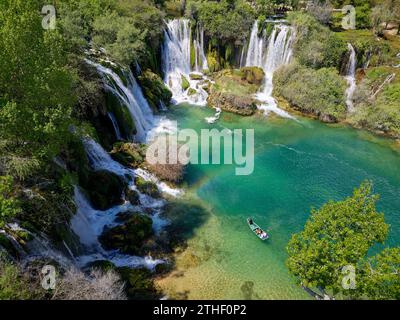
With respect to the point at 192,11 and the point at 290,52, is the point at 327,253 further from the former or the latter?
the point at 192,11

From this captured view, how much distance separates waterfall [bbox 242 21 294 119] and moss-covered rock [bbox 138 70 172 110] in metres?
14.5

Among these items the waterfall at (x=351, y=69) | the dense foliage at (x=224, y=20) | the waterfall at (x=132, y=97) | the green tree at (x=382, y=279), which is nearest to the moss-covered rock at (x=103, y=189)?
the waterfall at (x=132, y=97)

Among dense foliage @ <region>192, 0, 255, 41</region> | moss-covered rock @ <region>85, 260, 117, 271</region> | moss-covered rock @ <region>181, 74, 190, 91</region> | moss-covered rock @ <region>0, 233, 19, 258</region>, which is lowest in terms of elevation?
moss-covered rock @ <region>85, 260, 117, 271</region>

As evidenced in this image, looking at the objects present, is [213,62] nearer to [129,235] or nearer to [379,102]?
[379,102]

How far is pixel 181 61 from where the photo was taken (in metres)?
51.1

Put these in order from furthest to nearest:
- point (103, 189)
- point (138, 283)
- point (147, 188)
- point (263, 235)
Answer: point (147, 188), point (103, 189), point (263, 235), point (138, 283)

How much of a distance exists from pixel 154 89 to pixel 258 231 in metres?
26.2

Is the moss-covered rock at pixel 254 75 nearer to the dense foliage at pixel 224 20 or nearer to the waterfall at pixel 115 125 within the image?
the dense foliage at pixel 224 20

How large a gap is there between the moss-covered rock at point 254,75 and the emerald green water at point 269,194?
9427mm

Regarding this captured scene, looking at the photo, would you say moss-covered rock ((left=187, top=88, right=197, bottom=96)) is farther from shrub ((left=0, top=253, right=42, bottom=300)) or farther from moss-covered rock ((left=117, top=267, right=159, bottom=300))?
shrub ((left=0, top=253, right=42, bottom=300))

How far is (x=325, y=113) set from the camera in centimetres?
4297

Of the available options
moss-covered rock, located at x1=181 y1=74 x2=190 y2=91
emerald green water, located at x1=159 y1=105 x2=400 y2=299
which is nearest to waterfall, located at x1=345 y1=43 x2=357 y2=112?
emerald green water, located at x1=159 y1=105 x2=400 y2=299

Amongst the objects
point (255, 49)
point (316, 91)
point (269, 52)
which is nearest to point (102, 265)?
point (316, 91)

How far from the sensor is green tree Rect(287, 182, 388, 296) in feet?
46.9
